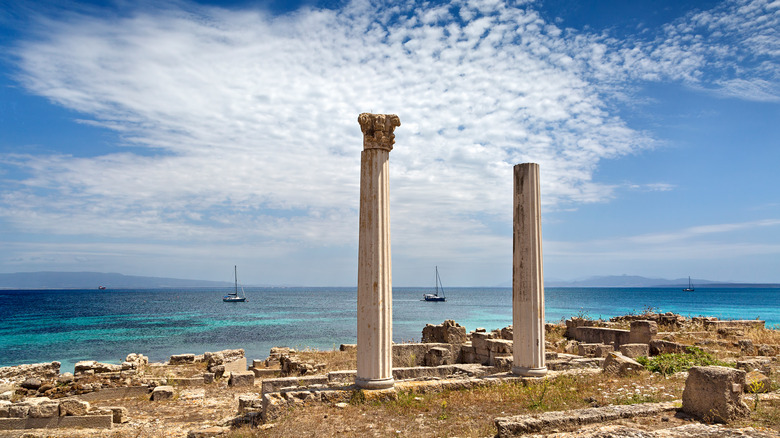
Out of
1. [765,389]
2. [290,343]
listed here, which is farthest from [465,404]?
[290,343]

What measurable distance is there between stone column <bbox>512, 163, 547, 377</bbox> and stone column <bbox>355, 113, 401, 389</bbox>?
263 cm

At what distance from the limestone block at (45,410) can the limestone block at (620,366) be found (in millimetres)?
10665

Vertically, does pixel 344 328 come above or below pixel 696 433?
below

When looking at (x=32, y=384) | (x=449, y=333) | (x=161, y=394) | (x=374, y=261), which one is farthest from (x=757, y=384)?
(x=32, y=384)

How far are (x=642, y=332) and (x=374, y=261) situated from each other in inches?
424

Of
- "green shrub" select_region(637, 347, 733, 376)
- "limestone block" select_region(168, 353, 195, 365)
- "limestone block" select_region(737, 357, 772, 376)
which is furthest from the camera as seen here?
"limestone block" select_region(168, 353, 195, 365)

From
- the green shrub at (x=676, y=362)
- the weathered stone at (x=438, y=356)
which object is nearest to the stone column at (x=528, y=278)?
the green shrub at (x=676, y=362)

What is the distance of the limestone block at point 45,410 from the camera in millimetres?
9586

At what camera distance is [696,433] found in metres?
5.67

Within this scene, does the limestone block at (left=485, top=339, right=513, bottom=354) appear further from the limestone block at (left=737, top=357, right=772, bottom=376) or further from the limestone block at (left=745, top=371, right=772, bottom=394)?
the limestone block at (left=745, top=371, right=772, bottom=394)

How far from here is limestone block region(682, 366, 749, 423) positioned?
643cm

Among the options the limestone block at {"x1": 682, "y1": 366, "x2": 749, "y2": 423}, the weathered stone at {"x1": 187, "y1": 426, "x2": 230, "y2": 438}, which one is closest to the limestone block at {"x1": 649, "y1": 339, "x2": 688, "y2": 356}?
the limestone block at {"x1": 682, "y1": 366, "x2": 749, "y2": 423}

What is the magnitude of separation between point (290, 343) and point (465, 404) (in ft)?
93.7

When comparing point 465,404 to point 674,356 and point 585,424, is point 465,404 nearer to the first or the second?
point 585,424
